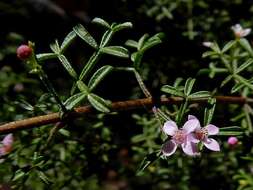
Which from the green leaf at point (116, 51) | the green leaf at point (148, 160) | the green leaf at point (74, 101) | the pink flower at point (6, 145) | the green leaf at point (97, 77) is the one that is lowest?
the green leaf at point (148, 160)

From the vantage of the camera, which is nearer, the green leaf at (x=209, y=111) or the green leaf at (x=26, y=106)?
the green leaf at (x=209, y=111)

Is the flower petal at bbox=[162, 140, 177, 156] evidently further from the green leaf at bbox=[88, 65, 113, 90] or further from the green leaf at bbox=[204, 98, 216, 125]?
the green leaf at bbox=[88, 65, 113, 90]

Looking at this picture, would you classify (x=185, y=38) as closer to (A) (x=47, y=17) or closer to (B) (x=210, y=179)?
(B) (x=210, y=179)

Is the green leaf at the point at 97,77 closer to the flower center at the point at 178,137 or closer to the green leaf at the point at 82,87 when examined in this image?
the green leaf at the point at 82,87

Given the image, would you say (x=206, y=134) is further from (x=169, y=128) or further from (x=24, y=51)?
(x=24, y=51)

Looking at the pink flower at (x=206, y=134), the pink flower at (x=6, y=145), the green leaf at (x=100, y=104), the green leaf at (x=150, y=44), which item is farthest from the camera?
the pink flower at (x=6, y=145)

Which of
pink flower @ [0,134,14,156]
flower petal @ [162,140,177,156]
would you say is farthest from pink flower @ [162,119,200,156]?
pink flower @ [0,134,14,156]

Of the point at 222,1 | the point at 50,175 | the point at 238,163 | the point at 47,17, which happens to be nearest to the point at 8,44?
the point at 47,17

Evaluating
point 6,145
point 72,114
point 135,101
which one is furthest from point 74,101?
point 6,145

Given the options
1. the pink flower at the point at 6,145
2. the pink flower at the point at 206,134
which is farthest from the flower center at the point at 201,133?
the pink flower at the point at 6,145
